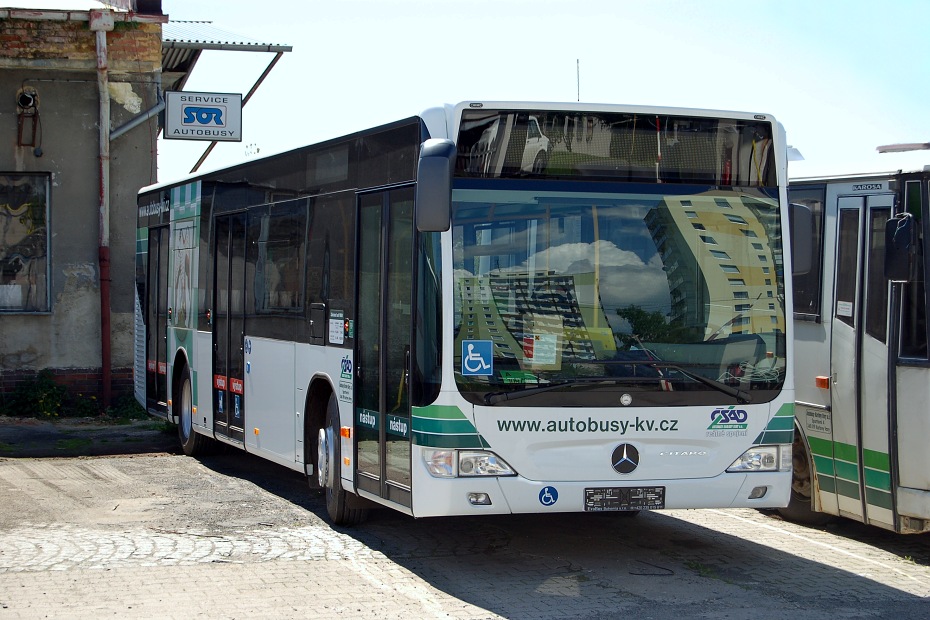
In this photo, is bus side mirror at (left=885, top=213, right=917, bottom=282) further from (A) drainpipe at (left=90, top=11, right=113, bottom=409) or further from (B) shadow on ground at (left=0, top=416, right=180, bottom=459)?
(A) drainpipe at (left=90, top=11, right=113, bottom=409)

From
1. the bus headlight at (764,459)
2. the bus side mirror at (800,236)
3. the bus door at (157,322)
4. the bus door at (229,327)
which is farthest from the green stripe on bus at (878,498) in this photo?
the bus door at (157,322)

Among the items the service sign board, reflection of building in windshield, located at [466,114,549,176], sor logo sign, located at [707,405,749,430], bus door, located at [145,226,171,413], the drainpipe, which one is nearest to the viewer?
reflection of building in windshield, located at [466,114,549,176]

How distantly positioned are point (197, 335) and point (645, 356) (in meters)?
6.86

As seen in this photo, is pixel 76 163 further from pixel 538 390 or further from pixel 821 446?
pixel 821 446

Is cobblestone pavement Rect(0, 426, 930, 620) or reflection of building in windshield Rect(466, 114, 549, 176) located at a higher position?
reflection of building in windshield Rect(466, 114, 549, 176)

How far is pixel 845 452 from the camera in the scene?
352 inches

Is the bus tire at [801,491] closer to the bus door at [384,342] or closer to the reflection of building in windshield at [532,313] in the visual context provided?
the reflection of building in windshield at [532,313]

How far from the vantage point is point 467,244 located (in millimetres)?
7570

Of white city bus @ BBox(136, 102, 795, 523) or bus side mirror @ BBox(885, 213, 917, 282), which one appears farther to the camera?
bus side mirror @ BBox(885, 213, 917, 282)

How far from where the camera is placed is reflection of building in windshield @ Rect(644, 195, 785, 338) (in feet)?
25.4

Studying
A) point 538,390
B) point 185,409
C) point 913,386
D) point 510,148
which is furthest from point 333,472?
point 185,409

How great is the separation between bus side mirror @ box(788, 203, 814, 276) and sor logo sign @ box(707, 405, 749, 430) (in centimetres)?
102

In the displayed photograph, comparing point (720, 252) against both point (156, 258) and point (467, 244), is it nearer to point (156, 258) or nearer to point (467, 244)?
point (467, 244)

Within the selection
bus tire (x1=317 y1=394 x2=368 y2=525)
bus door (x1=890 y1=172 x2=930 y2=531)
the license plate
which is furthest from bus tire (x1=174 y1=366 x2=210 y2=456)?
bus door (x1=890 y1=172 x2=930 y2=531)
